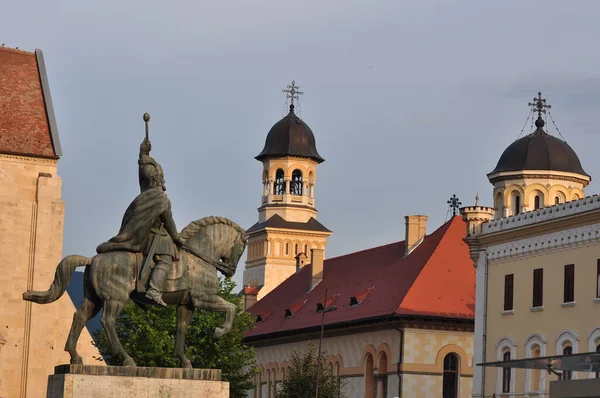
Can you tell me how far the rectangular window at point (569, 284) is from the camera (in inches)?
2354

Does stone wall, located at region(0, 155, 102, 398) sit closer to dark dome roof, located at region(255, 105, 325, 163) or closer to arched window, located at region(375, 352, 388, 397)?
arched window, located at region(375, 352, 388, 397)

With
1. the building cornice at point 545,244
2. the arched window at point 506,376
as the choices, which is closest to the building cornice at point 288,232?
the building cornice at point 545,244

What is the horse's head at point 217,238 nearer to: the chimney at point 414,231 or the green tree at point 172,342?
the green tree at point 172,342

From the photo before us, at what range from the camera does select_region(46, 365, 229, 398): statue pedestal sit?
72.7ft

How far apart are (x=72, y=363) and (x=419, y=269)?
62.5m

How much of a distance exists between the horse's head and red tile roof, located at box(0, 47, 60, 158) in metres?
46.1

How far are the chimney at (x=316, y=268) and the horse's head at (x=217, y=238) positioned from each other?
77972mm

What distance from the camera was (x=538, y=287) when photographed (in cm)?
6247

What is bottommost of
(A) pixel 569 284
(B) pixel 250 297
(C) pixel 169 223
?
(C) pixel 169 223

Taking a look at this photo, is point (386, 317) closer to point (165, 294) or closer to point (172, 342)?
point (172, 342)

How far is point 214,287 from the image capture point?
78.0 ft

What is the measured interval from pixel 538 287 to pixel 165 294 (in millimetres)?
40965

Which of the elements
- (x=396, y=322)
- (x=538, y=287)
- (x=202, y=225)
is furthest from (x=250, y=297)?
(x=202, y=225)

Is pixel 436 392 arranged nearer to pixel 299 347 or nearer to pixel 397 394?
pixel 397 394
